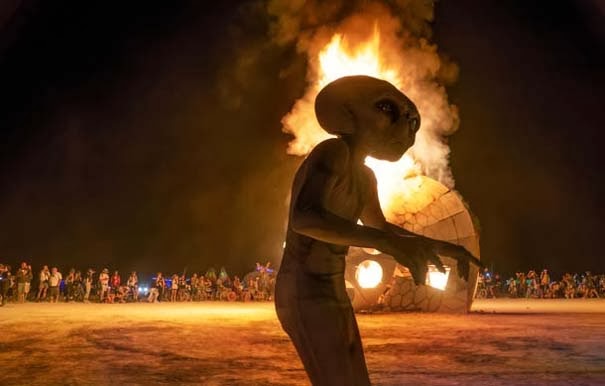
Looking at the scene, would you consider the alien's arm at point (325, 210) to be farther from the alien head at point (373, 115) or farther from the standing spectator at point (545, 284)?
the standing spectator at point (545, 284)

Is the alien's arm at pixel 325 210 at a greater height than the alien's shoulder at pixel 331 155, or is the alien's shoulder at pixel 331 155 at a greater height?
the alien's shoulder at pixel 331 155

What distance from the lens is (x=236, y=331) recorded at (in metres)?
10.6

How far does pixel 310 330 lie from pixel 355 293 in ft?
44.1

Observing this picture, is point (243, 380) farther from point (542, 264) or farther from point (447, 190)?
point (542, 264)

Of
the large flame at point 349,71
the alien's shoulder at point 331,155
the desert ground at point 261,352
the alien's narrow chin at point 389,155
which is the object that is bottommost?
the desert ground at point 261,352

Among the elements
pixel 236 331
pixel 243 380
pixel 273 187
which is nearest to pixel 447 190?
pixel 236 331

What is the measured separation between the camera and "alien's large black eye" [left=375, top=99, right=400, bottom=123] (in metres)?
2.76

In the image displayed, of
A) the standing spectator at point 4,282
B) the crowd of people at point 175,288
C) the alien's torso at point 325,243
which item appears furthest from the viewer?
the crowd of people at point 175,288

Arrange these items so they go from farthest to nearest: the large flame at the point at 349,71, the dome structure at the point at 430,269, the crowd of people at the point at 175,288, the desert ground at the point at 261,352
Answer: the crowd of people at the point at 175,288, the large flame at the point at 349,71, the dome structure at the point at 430,269, the desert ground at the point at 261,352

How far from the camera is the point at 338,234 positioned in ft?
7.73

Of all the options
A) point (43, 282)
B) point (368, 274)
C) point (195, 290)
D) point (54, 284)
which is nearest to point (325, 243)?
point (368, 274)

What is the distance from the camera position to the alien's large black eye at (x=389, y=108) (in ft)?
9.06

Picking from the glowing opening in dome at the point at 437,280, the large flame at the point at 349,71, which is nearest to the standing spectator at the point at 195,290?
the large flame at the point at 349,71

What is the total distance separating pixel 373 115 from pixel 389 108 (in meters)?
0.08
